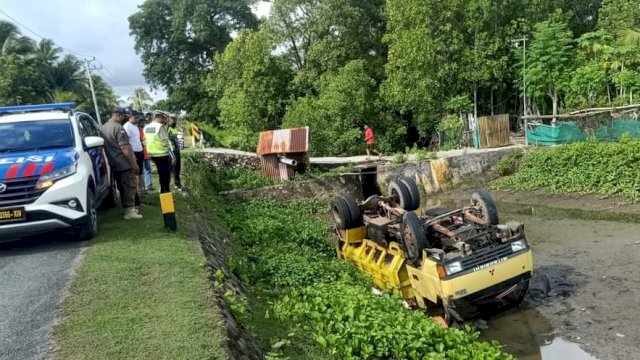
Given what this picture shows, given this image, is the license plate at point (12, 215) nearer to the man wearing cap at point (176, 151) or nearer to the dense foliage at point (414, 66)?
the man wearing cap at point (176, 151)

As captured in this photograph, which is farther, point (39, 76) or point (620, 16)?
point (39, 76)

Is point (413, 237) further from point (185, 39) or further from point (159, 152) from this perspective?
point (185, 39)

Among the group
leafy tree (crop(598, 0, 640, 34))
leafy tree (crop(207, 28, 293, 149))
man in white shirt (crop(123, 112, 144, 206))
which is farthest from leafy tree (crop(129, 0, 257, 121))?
man in white shirt (crop(123, 112, 144, 206))

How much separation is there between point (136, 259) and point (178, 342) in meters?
2.58

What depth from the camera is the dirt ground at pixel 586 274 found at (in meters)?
7.36

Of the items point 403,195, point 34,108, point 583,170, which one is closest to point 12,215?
point 34,108

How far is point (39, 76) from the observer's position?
128 feet

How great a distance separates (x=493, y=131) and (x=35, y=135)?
745 inches

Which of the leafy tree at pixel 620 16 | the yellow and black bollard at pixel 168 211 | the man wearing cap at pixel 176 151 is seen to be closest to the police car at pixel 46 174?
the yellow and black bollard at pixel 168 211

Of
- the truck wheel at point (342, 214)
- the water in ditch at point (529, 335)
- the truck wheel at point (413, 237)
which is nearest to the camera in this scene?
the water in ditch at point (529, 335)

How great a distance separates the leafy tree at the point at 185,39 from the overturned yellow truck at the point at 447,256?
105 ft

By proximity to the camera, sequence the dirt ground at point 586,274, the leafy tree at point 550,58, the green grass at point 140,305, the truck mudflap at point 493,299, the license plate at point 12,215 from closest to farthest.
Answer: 1. the green grass at point 140,305
2. the license plate at point 12,215
3. the dirt ground at point 586,274
4. the truck mudflap at point 493,299
5. the leafy tree at point 550,58

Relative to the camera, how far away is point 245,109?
28.9 metres

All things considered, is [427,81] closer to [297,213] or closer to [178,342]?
[297,213]
